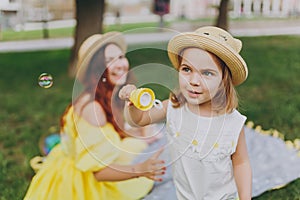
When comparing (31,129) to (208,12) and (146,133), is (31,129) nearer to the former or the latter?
(146,133)

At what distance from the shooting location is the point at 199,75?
150 centimetres

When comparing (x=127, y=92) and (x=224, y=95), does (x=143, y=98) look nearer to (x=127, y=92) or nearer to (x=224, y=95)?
(x=127, y=92)

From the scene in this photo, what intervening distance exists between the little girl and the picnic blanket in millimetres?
283

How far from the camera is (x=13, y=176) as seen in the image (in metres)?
2.53

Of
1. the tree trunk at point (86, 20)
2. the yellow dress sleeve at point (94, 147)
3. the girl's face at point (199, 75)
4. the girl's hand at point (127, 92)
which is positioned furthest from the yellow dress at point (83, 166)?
the tree trunk at point (86, 20)

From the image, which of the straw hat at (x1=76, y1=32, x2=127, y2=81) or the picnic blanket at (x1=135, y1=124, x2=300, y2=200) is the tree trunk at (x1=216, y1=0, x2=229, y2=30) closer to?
the picnic blanket at (x1=135, y1=124, x2=300, y2=200)

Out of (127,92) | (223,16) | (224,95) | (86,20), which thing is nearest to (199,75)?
(224,95)

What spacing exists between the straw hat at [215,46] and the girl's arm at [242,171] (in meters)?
0.23

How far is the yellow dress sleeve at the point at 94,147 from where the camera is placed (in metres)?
1.84

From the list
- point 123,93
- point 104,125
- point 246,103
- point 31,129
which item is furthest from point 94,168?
point 246,103

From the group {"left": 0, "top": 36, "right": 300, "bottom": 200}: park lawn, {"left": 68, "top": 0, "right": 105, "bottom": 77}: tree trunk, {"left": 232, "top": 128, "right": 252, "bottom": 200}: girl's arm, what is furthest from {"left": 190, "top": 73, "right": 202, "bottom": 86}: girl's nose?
{"left": 68, "top": 0, "right": 105, "bottom": 77}: tree trunk

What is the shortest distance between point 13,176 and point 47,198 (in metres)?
0.58

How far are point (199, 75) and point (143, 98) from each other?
19 centimetres

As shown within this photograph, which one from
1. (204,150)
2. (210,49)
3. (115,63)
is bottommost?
(204,150)
